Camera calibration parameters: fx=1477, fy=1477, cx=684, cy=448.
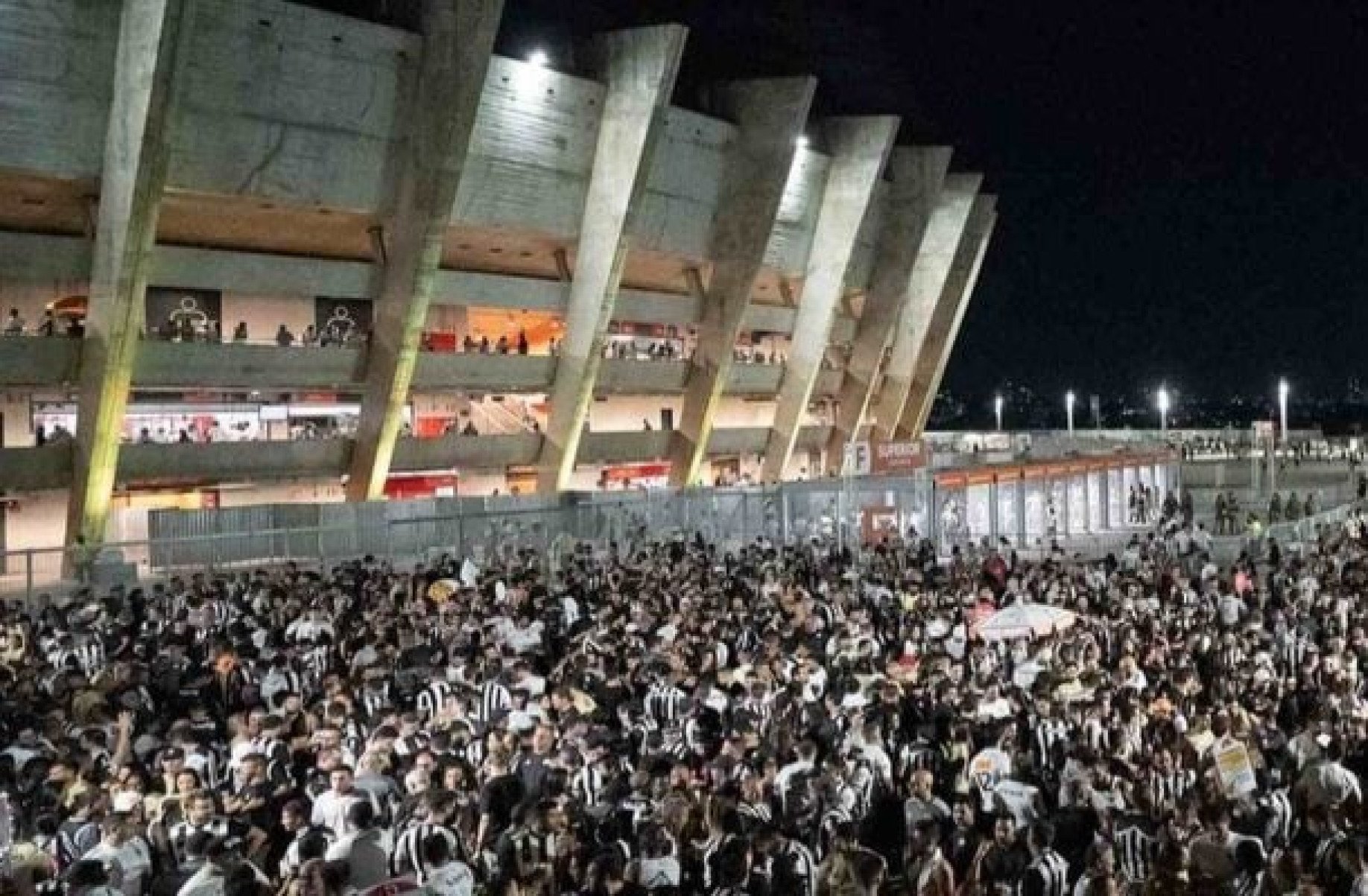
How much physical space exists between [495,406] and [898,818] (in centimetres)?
3727

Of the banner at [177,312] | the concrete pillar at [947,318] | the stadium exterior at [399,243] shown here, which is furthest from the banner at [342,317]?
the concrete pillar at [947,318]

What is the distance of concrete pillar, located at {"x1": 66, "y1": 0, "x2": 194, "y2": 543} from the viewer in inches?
1136

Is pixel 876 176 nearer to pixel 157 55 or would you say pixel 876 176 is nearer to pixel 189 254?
pixel 189 254

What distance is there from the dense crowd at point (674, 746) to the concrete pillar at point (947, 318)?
47.3m

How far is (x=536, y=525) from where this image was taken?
30.1 metres

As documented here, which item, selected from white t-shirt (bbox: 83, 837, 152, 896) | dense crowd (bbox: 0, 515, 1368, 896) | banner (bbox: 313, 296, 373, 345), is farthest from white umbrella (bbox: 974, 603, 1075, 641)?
banner (bbox: 313, 296, 373, 345)

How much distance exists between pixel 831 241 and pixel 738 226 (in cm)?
676

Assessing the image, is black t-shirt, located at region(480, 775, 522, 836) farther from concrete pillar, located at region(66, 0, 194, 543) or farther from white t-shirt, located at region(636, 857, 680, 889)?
concrete pillar, located at region(66, 0, 194, 543)

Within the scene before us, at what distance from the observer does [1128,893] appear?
327 inches

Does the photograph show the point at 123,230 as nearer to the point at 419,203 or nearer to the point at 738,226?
the point at 419,203

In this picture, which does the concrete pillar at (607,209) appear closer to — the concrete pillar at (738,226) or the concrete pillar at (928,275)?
the concrete pillar at (738,226)

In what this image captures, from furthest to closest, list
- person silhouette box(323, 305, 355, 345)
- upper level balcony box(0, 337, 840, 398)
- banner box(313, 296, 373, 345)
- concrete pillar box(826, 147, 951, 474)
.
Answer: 1. concrete pillar box(826, 147, 951, 474)
2. banner box(313, 296, 373, 345)
3. person silhouette box(323, 305, 355, 345)
4. upper level balcony box(0, 337, 840, 398)

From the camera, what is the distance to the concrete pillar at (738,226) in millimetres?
47062

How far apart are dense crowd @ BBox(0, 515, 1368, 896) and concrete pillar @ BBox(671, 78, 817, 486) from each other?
28.7 m
